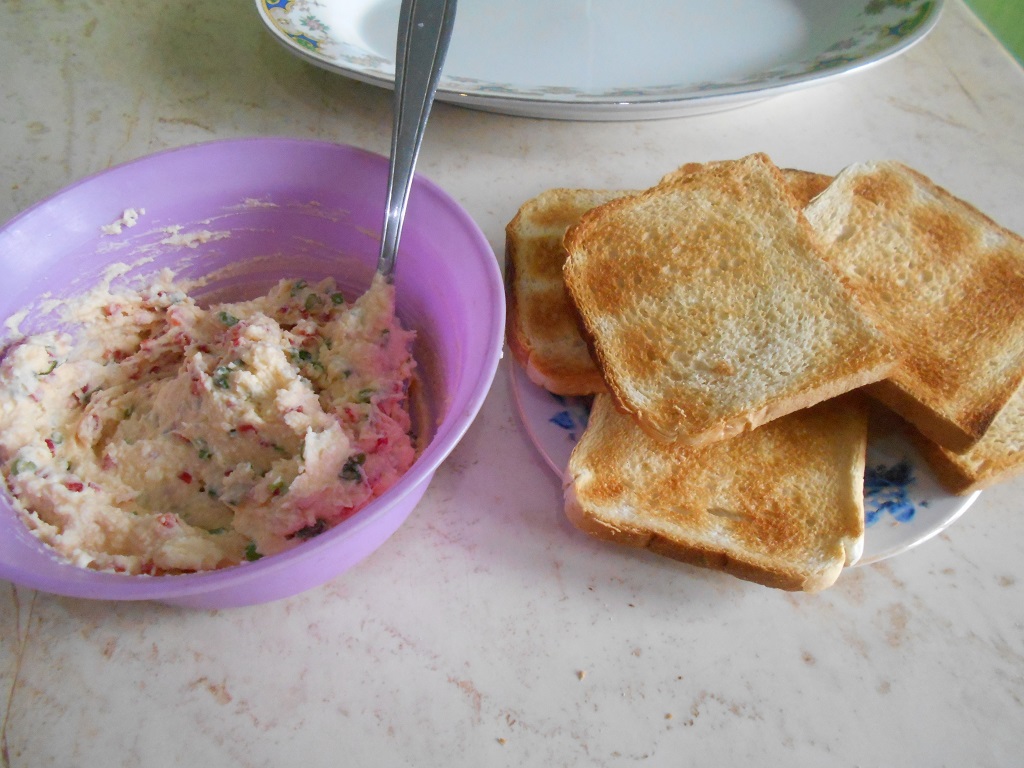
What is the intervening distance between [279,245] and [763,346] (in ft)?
2.98

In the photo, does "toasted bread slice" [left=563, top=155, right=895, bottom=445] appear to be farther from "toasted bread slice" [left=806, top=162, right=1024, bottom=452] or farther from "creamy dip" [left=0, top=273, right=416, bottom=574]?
"creamy dip" [left=0, top=273, right=416, bottom=574]

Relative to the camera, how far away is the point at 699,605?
41.9 inches

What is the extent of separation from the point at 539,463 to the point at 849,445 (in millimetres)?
522

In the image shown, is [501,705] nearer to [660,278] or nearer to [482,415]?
[482,415]

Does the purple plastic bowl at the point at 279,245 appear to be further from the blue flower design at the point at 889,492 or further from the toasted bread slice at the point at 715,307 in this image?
the blue flower design at the point at 889,492

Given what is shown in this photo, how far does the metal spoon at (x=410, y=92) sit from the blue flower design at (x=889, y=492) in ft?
2.87

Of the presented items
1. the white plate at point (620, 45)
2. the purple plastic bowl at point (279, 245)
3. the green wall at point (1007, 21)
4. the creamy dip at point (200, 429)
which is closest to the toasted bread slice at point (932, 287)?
the white plate at point (620, 45)

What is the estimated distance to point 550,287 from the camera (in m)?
1.37

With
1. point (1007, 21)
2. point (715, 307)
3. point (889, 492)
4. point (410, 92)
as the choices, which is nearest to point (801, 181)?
point (715, 307)

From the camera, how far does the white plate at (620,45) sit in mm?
1528

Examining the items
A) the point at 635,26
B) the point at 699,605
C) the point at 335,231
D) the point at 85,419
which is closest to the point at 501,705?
the point at 699,605

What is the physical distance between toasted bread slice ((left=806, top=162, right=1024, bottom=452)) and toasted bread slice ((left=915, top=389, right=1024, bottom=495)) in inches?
1.1

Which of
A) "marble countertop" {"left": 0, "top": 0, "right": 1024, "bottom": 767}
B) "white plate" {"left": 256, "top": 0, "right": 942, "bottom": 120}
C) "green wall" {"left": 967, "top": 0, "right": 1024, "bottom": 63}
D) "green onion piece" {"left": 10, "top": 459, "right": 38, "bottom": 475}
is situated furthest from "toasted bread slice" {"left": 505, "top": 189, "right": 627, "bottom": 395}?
"green wall" {"left": 967, "top": 0, "right": 1024, "bottom": 63}

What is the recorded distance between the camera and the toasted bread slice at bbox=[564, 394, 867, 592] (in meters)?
1.04
